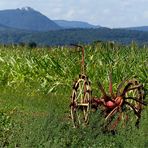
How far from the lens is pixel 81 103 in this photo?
8.00 m

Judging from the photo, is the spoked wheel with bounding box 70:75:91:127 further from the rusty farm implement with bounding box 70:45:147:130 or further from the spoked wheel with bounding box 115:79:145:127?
the spoked wheel with bounding box 115:79:145:127

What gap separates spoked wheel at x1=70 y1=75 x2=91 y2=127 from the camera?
787cm

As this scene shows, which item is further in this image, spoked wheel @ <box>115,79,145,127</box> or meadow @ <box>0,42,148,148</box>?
spoked wheel @ <box>115,79,145,127</box>

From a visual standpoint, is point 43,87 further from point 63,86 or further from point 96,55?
point 96,55

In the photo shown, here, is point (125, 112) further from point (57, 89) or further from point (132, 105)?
point (57, 89)

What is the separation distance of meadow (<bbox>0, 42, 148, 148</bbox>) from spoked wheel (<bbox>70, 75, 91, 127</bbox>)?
118 mm

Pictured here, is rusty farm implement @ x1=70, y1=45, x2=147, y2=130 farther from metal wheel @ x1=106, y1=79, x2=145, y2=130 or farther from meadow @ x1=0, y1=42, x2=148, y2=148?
meadow @ x1=0, y1=42, x2=148, y2=148

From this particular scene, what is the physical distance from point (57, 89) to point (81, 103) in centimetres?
899

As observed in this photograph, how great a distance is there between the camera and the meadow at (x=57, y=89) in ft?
24.7

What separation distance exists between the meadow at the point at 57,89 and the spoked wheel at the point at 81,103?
118mm

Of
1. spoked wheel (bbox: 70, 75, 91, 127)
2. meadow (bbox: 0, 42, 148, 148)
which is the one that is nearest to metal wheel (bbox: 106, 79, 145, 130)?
meadow (bbox: 0, 42, 148, 148)

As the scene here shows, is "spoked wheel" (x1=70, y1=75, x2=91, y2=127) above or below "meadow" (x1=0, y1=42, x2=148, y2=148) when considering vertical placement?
above

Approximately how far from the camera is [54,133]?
24.9 ft

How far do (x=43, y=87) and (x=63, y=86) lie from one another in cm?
74
